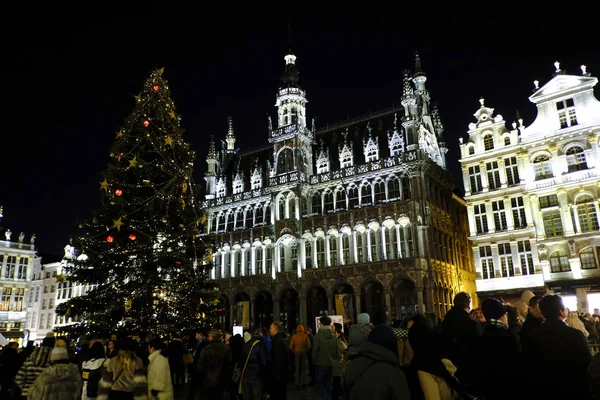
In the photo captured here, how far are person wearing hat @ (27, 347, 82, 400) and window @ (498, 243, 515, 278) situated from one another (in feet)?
99.4

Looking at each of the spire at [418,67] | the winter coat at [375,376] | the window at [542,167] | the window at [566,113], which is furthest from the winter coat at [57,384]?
the spire at [418,67]

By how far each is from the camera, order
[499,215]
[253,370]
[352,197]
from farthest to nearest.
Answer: [352,197]
[499,215]
[253,370]

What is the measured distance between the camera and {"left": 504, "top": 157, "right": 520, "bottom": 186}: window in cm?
3225

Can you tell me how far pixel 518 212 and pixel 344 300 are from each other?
14.7 meters

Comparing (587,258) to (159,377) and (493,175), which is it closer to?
(493,175)

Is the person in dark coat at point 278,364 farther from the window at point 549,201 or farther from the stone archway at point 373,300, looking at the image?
the window at point 549,201

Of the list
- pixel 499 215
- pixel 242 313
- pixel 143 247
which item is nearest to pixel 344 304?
pixel 242 313

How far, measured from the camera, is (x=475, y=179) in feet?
112

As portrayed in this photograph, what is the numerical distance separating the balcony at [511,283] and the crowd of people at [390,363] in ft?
65.4

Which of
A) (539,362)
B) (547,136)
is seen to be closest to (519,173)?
(547,136)

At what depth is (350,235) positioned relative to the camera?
3659 centimetres

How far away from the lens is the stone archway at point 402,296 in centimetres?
3338

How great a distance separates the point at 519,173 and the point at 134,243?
89.6 ft

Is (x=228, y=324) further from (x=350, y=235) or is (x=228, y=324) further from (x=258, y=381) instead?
(x=258, y=381)
